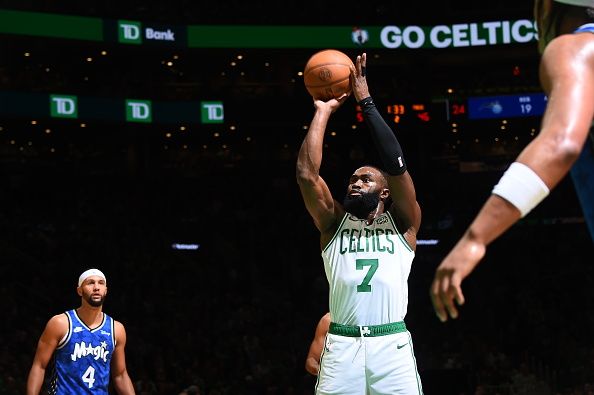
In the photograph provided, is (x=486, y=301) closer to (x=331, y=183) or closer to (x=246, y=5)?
(x=331, y=183)

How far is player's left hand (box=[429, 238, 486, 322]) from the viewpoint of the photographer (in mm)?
2289

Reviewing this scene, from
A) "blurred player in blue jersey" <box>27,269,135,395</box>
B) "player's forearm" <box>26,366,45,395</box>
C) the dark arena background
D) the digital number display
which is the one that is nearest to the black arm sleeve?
"blurred player in blue jersey" <box>27,269,135,395</box>

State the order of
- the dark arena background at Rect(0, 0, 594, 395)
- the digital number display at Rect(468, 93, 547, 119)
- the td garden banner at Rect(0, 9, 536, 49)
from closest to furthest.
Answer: the dark arena background at Rect(0, 0, 594, 395) → the td garden banner at Rect(0, 9, 536, 49) → the digital number display at Rect(468, 93, 547, 119)

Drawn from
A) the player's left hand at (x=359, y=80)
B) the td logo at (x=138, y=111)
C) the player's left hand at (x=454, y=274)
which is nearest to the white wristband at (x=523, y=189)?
the player's left hand at (x=454, y=274)

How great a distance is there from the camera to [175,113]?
66.5ft

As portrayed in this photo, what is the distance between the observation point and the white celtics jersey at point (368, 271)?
5.42 m

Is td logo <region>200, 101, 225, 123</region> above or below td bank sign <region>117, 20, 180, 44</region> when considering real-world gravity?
below

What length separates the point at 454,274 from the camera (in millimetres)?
2303

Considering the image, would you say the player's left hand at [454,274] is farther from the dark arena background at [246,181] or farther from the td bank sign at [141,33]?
the td bank sign at [141,33]

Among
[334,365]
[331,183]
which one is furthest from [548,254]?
[334,365]

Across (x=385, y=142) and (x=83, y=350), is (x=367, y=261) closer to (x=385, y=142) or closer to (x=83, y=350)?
(x=385, y=142)

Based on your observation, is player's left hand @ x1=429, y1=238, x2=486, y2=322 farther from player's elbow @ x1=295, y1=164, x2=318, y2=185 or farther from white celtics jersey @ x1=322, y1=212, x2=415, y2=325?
→ player's elbow @ x1=295, y1=164, x2=318, y2=185

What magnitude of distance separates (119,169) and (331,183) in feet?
18.7

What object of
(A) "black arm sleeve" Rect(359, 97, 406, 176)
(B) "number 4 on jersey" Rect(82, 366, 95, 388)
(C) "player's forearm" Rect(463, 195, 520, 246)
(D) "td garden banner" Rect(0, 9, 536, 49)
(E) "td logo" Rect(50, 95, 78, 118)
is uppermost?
(D) "td garden banner" Rect(0, 9, 536, 49)
